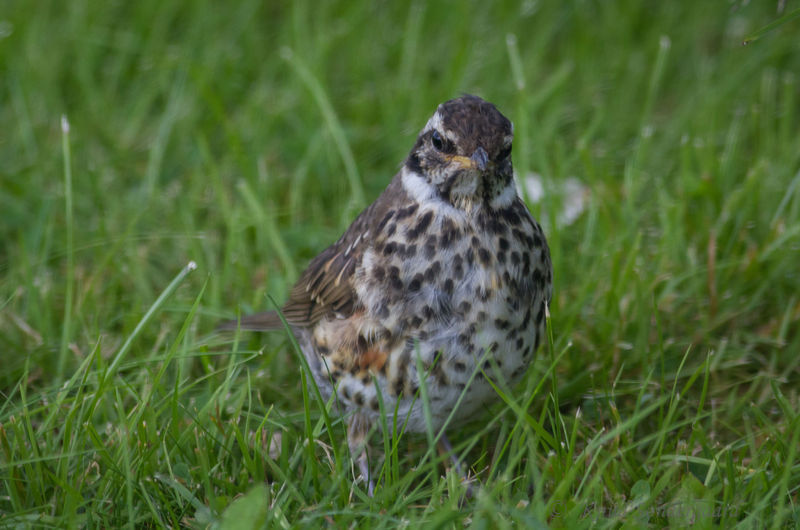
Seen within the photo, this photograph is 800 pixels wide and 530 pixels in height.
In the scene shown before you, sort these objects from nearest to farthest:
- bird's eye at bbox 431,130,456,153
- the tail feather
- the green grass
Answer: the green grass, bird's eye at bbox 431,130,456,153, the tail feather

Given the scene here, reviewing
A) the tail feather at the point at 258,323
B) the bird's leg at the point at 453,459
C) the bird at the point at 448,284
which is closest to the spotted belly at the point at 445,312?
the bird at the point at 448,284

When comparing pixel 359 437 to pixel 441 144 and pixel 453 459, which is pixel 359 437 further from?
pixel 441 144

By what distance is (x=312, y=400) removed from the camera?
3535 mm

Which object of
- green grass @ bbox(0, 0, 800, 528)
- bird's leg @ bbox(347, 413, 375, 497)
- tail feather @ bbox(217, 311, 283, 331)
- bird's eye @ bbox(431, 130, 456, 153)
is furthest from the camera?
tail feather @ bbox(217, 311, 283, 331)

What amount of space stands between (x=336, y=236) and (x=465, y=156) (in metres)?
1.92

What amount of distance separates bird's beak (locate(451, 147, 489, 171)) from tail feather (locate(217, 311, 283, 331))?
45.8 inches

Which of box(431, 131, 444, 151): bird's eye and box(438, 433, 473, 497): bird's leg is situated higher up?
box(431, 131, 444, 151): bird's eye

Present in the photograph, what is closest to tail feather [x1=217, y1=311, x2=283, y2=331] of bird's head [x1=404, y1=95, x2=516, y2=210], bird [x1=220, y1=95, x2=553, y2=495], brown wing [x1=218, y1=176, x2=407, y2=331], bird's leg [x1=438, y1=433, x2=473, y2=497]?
brown wing [x1=218, y1=176, x2=407, y2=331]

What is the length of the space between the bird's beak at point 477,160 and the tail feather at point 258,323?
1162 mm

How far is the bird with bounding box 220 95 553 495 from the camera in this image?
2.98m

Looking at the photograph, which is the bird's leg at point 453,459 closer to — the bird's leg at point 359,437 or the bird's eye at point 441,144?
the bird's leg at point 359,437

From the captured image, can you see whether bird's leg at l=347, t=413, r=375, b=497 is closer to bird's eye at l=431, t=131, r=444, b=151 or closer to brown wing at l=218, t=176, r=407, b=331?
brown wing at l=218, t=176, r=407, b=331

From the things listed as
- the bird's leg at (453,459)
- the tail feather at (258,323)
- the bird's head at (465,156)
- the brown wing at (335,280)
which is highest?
the bird's head at (465,156)

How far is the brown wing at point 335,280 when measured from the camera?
3219mm
